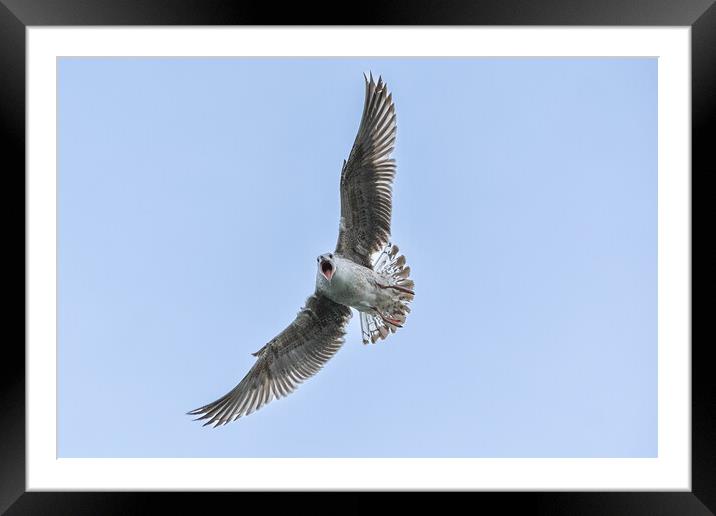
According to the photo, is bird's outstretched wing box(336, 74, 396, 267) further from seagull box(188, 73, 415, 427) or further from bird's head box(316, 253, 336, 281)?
bird's head box(316, 253, 336, 281)

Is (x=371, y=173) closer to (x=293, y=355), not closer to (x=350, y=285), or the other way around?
(x=350, y=285)

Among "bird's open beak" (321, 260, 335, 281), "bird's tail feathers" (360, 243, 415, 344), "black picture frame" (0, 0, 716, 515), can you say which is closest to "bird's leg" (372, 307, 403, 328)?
"bird's tail feathers" (360, 243, 415, 344)

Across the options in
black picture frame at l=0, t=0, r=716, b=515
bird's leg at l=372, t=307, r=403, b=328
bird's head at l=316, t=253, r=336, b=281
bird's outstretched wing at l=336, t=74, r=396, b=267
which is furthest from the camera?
bird's leg at l=372, t=307, r=403, b=328

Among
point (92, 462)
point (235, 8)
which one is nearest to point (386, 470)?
point (92, 462)

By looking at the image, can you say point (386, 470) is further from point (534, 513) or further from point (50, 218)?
point (50, 218)

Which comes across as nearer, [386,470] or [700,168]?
[700,168]

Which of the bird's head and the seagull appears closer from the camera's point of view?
the bird's head

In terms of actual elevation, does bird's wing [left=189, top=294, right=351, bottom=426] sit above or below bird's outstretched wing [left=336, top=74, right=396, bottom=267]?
below

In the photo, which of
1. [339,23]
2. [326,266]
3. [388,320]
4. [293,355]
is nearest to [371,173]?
[326,266]
